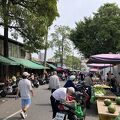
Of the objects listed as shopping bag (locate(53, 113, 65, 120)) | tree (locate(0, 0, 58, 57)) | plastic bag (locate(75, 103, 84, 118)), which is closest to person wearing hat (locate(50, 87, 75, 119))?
plastic bag (locate(75, 103, 84, 118))

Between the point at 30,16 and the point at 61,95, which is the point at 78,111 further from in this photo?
the point at 30,16

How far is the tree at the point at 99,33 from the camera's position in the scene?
60.2 metres

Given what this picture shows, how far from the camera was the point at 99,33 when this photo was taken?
59.8m

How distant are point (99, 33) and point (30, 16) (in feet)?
95.3

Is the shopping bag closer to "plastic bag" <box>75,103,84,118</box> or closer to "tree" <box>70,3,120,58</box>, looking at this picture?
"plastic bag" <box>75,103,84,118</box>

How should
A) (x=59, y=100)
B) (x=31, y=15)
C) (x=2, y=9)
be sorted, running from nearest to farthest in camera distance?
(x=59, y=100), (x=2, y=9), (x=31, y=15)

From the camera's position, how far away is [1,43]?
1543 inches

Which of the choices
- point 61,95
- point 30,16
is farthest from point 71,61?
point 61,95

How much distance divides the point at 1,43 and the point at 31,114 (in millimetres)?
23632

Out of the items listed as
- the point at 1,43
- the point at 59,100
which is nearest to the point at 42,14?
the point at 1,43

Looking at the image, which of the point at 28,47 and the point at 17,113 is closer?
the point at 17,113

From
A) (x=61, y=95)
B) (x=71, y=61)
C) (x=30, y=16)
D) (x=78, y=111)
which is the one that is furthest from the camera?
(x=71, y=61)

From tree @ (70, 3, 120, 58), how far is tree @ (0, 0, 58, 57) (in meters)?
→ 25.7

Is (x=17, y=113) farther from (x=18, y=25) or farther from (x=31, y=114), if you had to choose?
(x=18, y=25)
